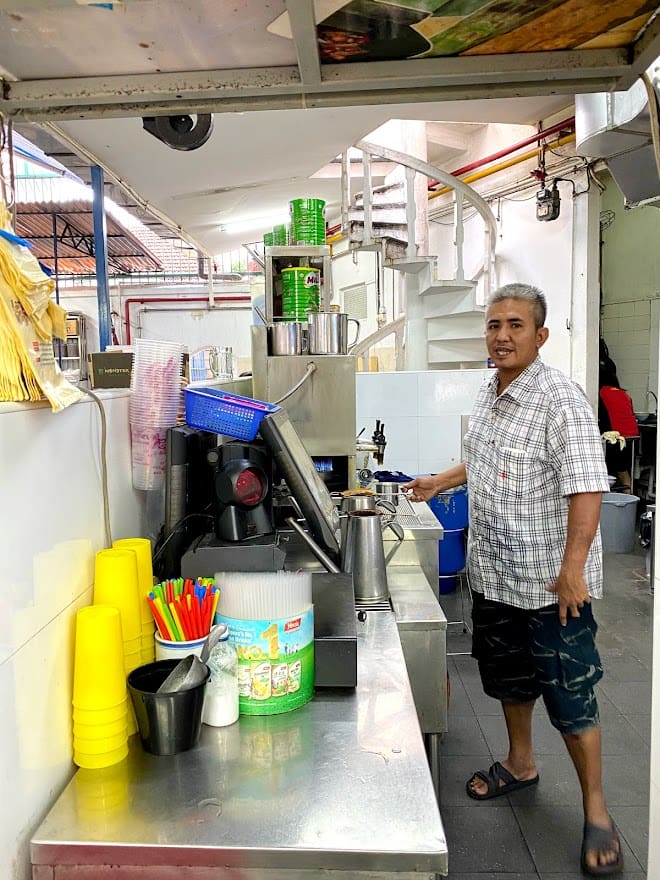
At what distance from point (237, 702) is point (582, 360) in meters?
4.69

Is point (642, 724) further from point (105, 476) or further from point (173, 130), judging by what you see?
point (173, 130)

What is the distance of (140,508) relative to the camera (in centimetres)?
147

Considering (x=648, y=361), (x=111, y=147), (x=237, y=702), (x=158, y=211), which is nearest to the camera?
(x=237, y=702)

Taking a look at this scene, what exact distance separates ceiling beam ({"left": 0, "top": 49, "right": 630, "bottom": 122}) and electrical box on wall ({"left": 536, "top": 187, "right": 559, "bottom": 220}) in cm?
404

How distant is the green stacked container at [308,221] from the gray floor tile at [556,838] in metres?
2.50

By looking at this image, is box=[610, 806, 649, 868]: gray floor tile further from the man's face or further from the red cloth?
the red cloth

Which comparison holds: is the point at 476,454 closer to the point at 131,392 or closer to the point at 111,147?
the point at 131,392

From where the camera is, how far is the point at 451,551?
410 centimetres

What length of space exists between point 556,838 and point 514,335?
1561mm

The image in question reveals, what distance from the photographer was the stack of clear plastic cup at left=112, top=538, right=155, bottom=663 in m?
1.14

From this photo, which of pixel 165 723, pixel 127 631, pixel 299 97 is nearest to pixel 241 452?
pixel 127 631

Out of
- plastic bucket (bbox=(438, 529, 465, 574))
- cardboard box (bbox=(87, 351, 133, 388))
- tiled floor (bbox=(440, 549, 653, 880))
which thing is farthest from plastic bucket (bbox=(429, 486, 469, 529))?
cardboard box (bbox=(87, 351, 133, 388))

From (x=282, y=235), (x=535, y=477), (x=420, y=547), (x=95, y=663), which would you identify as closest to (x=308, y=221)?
(x=282, y=235)

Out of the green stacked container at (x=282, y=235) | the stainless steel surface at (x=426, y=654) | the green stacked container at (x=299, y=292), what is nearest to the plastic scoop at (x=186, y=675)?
the stainless steel surface at (x=426, y=654)
